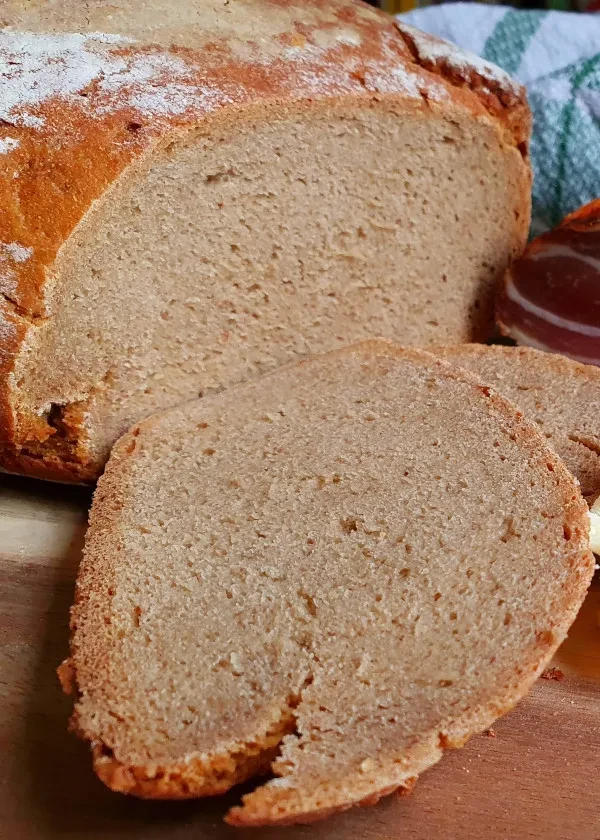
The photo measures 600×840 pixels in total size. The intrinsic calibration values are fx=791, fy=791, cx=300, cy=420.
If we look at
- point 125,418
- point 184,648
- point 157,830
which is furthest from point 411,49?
point 157,830

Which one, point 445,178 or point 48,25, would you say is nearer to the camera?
point 48,25

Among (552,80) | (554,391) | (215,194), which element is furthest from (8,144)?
(552,80)

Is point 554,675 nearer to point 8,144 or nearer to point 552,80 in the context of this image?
point 8,144

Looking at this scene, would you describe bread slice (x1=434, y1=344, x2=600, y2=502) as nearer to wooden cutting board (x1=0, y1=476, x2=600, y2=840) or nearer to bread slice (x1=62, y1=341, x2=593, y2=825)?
bread slice (x1=62, y1=341, x2=593, y2=825)

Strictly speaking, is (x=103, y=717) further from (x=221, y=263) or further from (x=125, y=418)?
(x=221, y=263)

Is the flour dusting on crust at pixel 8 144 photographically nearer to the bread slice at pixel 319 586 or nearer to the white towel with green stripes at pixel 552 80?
the bread slice at pixel 319 586

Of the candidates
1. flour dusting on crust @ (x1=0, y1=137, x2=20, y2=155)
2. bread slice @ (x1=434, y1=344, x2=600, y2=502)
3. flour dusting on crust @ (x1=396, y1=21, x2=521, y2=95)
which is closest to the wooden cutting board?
bread slice @ (x1=434, y1=344, x2=600, y2=502)

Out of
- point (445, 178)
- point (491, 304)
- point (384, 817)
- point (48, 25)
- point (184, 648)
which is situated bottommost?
point (384, 817)
